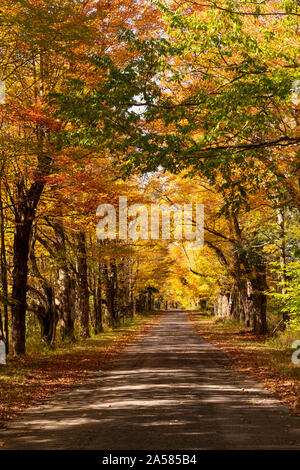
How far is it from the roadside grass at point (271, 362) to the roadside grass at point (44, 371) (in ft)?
16.3

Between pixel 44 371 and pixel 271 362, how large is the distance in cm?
745

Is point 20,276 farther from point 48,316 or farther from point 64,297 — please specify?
point 64,297

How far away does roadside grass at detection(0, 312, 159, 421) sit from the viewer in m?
9.66

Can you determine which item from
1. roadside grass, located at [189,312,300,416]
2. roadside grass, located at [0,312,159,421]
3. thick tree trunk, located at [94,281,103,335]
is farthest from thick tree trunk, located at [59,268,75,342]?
roadside grass, located at [189,312,300,416]

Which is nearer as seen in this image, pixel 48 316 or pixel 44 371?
pixel 44 371

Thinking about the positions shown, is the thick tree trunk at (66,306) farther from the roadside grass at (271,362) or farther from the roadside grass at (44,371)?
the roadside grass at (271,362)

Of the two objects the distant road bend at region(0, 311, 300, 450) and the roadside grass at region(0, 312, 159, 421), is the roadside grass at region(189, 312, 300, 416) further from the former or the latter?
the roadside grass at region(0, 312, 159, 421)

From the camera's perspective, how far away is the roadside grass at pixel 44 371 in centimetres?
966

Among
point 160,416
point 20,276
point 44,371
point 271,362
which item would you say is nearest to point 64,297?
point 20,276

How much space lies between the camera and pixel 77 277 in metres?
25.5

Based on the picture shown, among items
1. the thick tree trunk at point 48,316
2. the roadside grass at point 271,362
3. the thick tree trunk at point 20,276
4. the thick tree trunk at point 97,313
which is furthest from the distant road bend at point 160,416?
the thick tree trunk at point 97,313

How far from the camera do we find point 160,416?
781 cm

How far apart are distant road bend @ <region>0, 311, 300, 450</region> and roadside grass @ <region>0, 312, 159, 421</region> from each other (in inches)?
19.5
